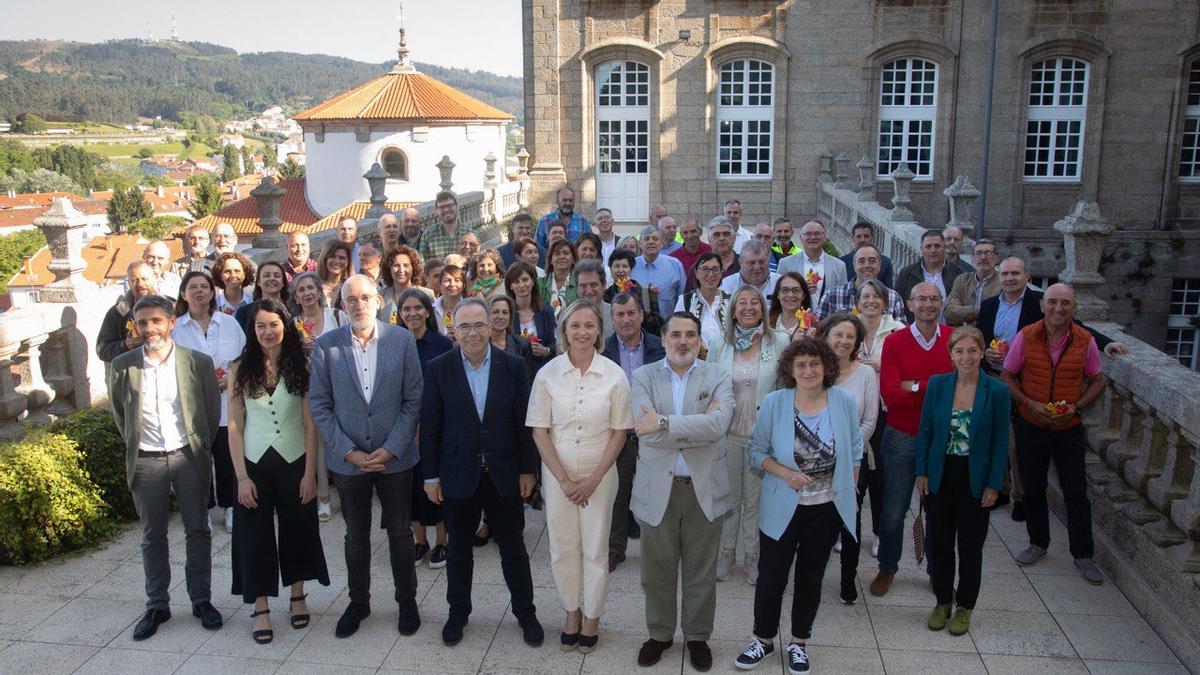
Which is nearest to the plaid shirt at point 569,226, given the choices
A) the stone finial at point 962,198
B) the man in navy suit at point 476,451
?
the stone finial at point 962,198

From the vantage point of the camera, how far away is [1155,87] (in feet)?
68.5

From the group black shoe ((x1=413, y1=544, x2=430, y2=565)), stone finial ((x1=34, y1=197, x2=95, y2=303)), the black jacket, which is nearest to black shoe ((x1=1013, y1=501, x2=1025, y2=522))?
the black jacket

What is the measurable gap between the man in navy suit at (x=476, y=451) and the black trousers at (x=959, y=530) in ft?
7.38

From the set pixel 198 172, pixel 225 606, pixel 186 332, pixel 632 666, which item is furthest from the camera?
pixel 198 172

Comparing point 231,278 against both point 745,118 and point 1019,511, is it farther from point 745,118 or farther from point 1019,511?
point 745,118

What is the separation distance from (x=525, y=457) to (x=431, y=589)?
133cm

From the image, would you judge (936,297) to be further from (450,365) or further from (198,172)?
(198,172)

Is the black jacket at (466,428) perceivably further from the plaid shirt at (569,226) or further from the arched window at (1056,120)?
the arched window at (1056,120)

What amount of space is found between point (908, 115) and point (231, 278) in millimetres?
17892

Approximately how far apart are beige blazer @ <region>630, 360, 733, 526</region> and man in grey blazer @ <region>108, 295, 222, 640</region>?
2532 millimetres

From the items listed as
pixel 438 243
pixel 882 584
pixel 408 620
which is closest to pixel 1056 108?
pixel 438 243

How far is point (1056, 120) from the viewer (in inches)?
840

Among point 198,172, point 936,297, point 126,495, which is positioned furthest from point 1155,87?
point 198,172

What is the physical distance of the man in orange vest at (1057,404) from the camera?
19.3 ft
